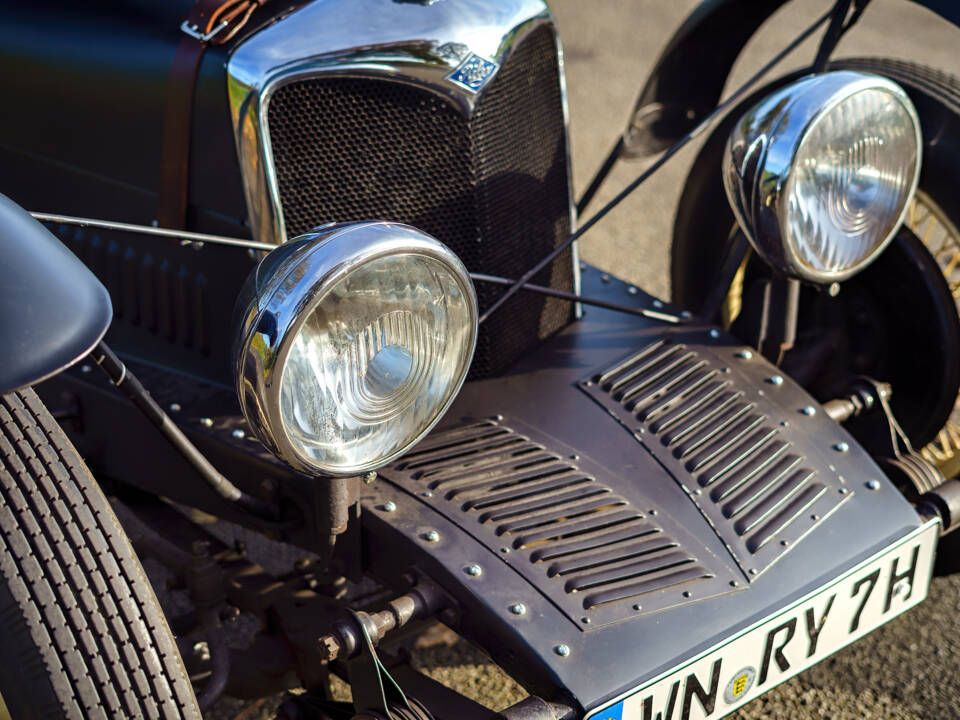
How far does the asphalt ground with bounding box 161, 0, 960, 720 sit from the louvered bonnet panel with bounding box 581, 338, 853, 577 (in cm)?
54

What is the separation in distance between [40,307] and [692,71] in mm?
1641

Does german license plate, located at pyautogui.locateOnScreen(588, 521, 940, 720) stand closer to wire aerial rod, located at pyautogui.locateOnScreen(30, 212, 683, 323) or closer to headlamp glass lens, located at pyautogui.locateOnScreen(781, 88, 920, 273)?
headlamp glass lens, located at pyautogui.locateOnScreen(781, 88, 920, 273)

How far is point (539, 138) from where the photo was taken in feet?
6.78

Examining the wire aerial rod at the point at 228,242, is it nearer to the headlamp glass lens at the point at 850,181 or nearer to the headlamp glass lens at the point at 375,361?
the headlamp glass lens at the point at 375,361

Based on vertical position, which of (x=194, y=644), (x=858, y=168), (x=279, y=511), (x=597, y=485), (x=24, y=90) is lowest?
(x=194, y=644)

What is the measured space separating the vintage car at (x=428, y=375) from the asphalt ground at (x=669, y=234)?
0.88 ft

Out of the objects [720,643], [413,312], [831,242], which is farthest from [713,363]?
[413,312]

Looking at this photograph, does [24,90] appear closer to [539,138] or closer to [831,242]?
[539,138]

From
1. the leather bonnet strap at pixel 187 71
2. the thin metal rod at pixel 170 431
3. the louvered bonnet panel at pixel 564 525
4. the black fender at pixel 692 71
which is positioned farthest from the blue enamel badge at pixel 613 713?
the black fender at pixel 692 71

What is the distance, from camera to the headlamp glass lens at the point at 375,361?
135 cm

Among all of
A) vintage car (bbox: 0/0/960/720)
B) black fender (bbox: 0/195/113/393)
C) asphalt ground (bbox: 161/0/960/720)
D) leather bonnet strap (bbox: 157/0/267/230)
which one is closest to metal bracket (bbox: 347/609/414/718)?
vintage car (bbox: 0/0/960/720)

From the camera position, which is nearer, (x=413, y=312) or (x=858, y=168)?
(x=413, y=312)

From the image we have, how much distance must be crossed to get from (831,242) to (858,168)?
0.13 m

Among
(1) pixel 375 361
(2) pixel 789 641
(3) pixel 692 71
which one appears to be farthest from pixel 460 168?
(2) pixel 789 641
